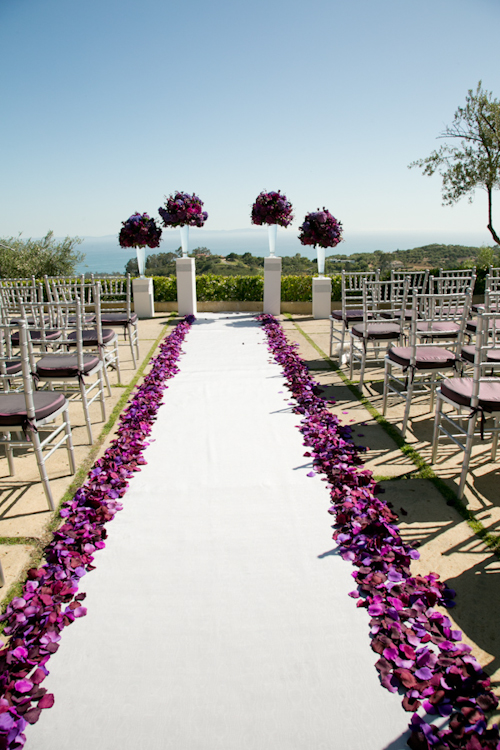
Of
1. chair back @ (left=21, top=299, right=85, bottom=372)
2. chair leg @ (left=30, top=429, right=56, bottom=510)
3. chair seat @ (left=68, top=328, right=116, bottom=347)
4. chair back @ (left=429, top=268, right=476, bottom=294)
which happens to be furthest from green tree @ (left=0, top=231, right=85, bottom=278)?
chair leg @ (left=30, top=429, right=56, bottom=510)

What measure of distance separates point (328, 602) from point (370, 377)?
3.78 meters

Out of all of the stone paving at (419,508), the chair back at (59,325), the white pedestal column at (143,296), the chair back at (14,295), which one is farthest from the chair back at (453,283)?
the white pedestal column at (143,296)

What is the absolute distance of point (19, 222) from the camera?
13.4 metres

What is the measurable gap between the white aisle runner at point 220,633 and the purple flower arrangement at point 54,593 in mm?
53

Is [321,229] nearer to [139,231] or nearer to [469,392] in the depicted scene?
[139,231]

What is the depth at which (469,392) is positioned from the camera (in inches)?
116

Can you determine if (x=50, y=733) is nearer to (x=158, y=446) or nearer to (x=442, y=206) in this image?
(x=158, y=446)

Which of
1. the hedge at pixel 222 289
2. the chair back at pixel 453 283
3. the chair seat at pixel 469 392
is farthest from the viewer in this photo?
the hedge at pixel 222 289

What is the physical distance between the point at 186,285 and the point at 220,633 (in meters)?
8.76

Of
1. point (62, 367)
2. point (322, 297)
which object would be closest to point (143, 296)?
point (322, 297)

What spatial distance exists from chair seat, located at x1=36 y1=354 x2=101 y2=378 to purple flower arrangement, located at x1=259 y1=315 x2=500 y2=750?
2.14 metres

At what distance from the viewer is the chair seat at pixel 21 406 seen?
9.00 ft

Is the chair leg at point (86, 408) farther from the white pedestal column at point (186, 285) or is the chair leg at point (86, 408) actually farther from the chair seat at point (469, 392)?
the white pedestal column at point (186, 285)

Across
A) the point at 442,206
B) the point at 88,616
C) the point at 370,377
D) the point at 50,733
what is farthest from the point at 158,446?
the point at 442,206
